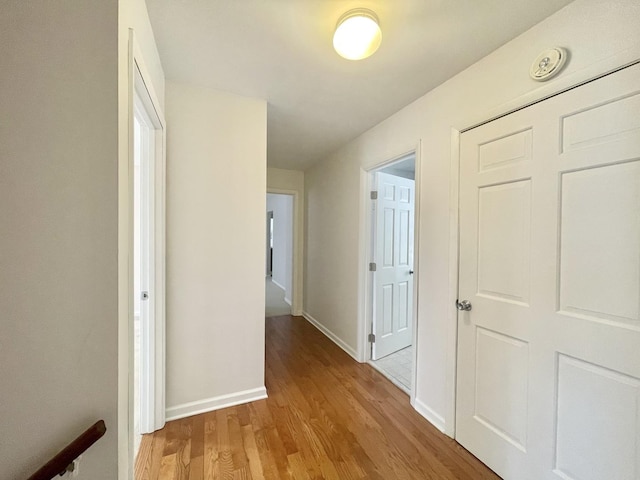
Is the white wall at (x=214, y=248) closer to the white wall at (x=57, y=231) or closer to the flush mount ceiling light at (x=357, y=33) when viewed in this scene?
the flush mount ceiling light at (x=357, y=33)

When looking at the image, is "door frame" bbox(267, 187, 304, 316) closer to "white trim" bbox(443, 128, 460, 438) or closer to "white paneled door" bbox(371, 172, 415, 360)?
"white paneled door" bbox(371, 172, 415, 360)

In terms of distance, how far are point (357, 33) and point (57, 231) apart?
1.40 meters

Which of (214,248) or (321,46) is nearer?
(321,46)

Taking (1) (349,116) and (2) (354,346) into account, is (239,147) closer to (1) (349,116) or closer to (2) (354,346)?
(1) (349,116)

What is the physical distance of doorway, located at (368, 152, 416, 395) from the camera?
107 inches

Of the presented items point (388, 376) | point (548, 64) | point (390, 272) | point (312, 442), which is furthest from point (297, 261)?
point (548, 64)

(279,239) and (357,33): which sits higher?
(357,33)

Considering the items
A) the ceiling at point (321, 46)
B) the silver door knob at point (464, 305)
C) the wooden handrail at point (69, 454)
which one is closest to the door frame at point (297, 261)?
the ceiling at point (321, 46)

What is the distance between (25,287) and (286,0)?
Result: 1.43 metres

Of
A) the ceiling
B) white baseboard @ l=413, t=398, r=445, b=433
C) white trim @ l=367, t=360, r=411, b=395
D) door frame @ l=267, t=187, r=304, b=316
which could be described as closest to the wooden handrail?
the ceiling

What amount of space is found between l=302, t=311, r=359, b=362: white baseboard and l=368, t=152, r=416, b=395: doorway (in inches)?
7.9

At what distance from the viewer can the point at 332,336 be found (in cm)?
334

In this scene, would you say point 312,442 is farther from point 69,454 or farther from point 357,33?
point 357,33

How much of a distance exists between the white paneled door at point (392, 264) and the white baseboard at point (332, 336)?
227mm
